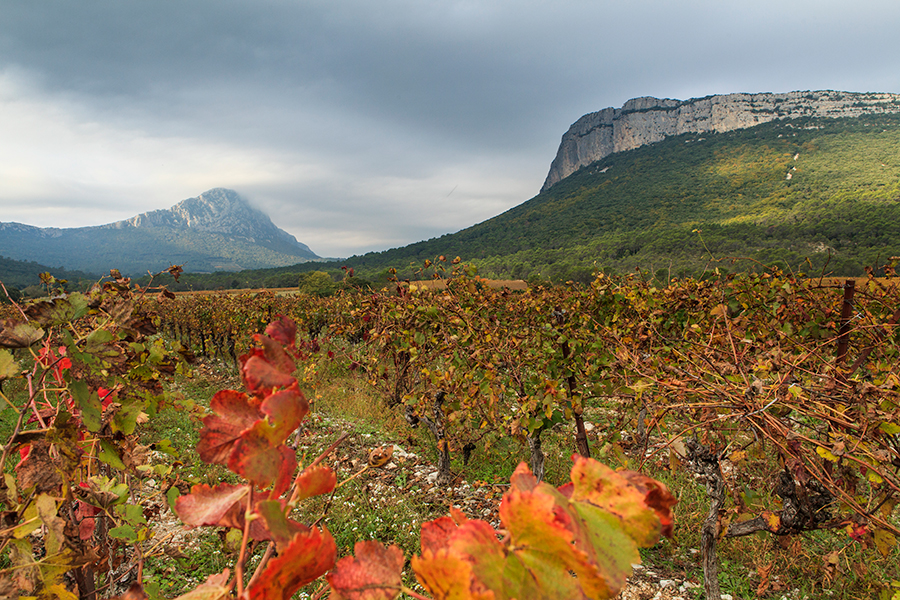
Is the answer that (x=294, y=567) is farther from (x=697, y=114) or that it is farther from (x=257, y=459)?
(x=697, y=114)

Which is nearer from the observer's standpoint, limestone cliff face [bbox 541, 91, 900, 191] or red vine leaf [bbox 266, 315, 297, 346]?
red vine leaf [bbox 266, 315, 297, 346]

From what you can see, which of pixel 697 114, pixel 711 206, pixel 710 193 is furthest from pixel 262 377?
pixel 697 114

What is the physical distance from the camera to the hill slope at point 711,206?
4025cm

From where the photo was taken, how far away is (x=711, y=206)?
207 ft

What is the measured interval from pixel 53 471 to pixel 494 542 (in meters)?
1.04

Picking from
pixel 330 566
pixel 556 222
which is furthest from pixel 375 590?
pixel 556 222

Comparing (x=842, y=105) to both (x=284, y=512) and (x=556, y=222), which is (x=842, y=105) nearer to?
(x=556, y=222)

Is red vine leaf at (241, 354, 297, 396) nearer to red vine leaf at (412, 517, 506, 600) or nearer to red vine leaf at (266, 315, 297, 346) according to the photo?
red vine leaf at (266, 315, 297, 346)

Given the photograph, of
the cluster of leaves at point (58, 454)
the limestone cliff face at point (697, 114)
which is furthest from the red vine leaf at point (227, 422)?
the limestone cliff face at point (697, 114)

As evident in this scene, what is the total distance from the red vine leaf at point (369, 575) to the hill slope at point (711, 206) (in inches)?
1341

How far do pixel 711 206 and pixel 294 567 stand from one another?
76.8m

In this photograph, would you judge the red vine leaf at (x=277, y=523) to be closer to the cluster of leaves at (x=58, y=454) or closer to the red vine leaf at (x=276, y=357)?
the red vine leaf at (x=276, y=357)

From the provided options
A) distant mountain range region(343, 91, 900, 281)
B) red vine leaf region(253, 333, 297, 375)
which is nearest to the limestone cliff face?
distant mountain range region(343, 91, 900, 281)

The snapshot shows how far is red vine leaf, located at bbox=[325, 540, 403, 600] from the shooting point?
378 mm
